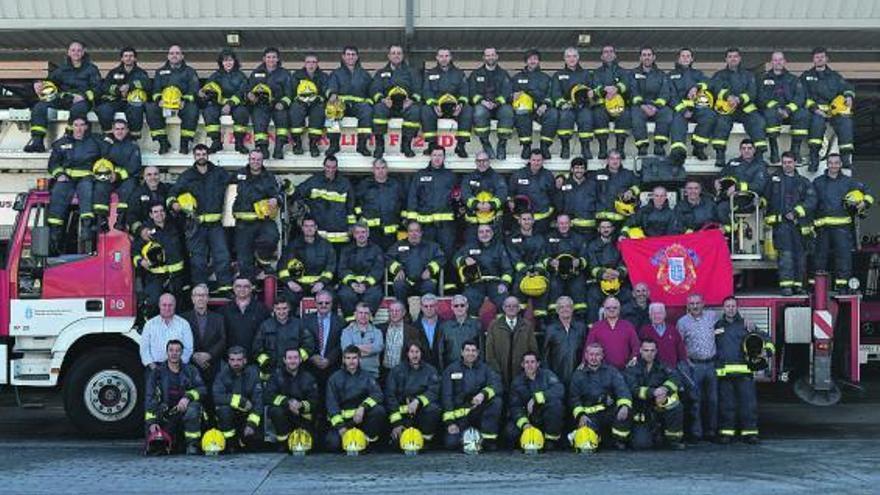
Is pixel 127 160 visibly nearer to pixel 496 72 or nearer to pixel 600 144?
pixel 496 72

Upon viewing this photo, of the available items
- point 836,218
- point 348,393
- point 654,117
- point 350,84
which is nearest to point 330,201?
point 350,84

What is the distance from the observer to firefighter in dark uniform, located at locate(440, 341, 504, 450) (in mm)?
9219

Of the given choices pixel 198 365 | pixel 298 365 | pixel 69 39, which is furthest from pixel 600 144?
pixel 69 39

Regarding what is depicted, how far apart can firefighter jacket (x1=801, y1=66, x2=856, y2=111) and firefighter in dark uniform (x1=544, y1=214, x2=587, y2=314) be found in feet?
10.4

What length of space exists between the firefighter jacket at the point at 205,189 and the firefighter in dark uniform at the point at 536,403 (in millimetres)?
3422

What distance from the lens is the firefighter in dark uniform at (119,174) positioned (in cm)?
1017

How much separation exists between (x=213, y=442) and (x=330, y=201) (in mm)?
2761

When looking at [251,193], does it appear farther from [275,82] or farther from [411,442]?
[411,442]

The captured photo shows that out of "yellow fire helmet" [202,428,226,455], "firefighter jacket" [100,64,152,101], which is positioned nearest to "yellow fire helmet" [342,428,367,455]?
"yellow fire helmet" [202,428,226,455]

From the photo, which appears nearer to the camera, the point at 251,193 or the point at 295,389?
the point at 295,389

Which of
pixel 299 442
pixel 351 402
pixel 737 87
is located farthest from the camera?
pixel 737 87

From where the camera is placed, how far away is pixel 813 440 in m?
9.86

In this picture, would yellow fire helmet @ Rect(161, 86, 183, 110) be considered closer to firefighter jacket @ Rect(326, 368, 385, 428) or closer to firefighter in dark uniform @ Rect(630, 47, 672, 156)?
firefighter jacket @ Rect(326, 368, 385, 428)

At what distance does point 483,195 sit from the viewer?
10445mm
